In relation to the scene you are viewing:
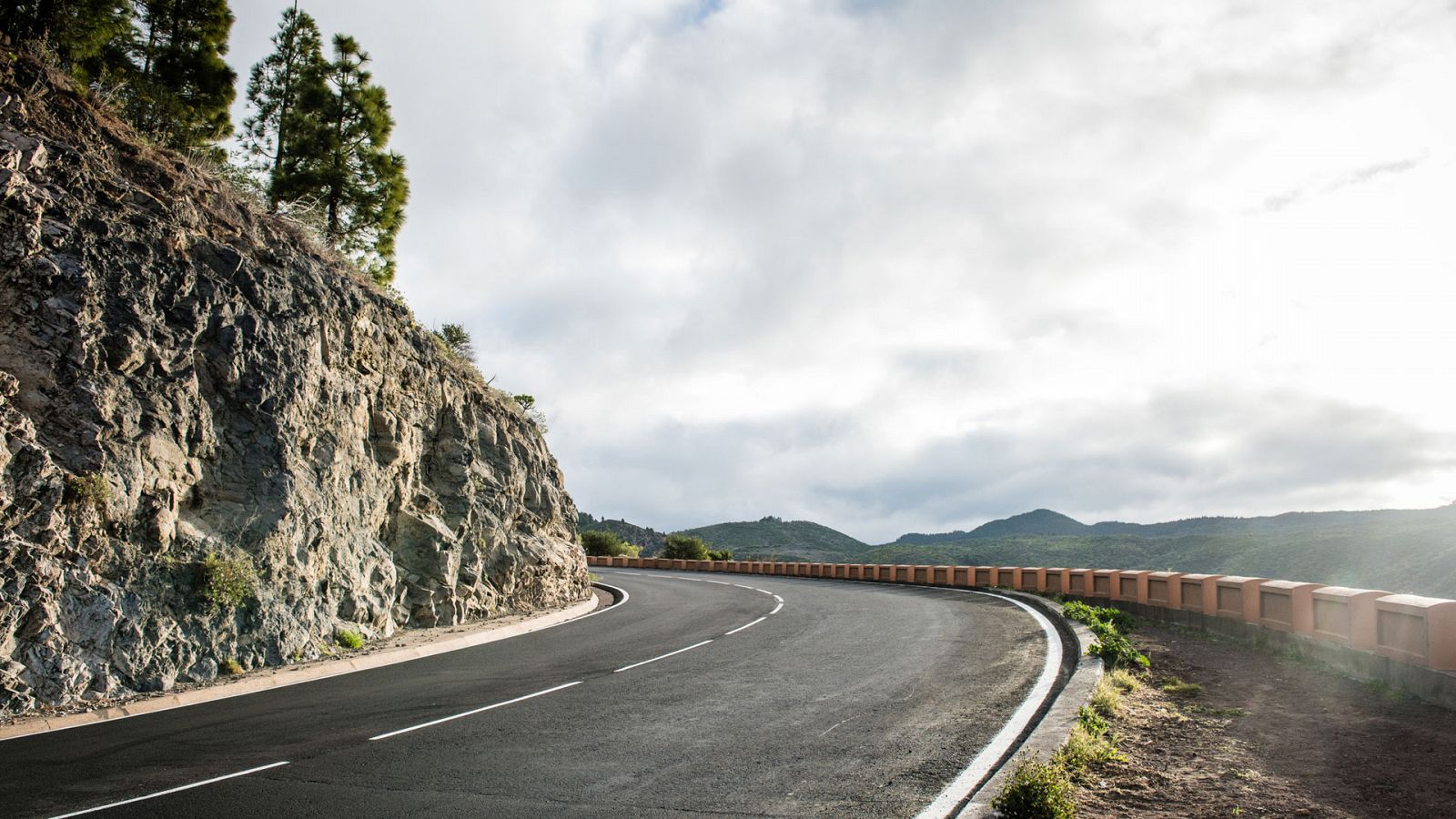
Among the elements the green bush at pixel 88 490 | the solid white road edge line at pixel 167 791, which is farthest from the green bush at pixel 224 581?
the solid white road edge line at pixel 167 791

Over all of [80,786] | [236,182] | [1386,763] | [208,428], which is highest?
[236,182]

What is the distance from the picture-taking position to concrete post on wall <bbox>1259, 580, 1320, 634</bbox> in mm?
11289

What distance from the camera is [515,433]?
78.0 ft

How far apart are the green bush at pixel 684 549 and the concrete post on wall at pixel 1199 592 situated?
164 ft

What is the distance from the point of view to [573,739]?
25.1 ft

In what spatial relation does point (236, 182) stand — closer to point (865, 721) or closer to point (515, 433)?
point (515, 433)

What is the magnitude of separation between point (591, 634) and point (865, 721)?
30.8 feet

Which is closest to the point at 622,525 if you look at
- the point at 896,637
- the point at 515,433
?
the point at 515,433

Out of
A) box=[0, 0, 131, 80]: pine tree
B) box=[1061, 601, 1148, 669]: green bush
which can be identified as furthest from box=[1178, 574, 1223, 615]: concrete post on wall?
box=[0, 0, 131, 80]: pine tree

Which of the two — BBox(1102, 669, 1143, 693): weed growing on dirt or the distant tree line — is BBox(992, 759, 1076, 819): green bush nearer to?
BBox(1102, 669, 1143, 693): weed growing on dirt

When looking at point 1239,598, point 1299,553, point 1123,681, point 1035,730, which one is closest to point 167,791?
point 1035,730

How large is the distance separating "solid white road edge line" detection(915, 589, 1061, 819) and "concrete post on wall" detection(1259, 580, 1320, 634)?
320 centimetres

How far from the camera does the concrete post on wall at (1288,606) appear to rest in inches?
444

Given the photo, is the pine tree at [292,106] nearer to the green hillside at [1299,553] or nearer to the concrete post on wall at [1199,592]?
the concrete post on wall at [1199,592]
